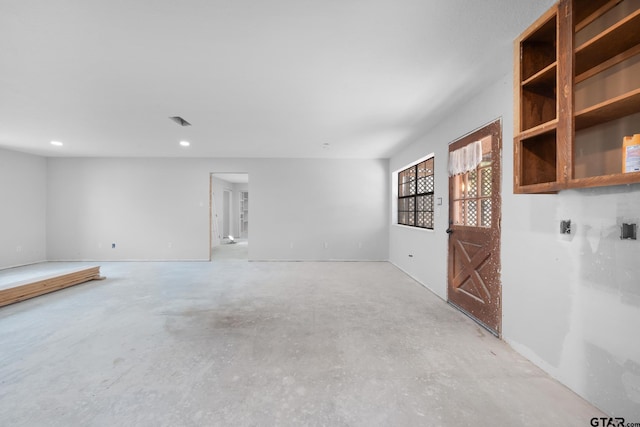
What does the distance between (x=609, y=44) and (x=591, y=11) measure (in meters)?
0.33

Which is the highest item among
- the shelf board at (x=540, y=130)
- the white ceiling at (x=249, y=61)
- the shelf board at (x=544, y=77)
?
the white ceiling at (x=249, y=61)

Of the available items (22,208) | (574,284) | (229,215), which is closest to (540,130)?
(574,284)

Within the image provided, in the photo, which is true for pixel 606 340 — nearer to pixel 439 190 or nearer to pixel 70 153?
pixel 439 190

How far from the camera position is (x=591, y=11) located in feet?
4.78

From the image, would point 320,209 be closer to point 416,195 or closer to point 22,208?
point 416,195

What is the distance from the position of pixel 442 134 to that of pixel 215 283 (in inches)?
169

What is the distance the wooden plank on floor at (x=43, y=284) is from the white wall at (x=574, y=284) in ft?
19.1

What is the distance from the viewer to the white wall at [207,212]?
602cm

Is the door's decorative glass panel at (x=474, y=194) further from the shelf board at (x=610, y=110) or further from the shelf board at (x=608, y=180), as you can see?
the shelf board at (x=608, y=180)

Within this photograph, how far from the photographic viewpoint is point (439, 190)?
3523 mm

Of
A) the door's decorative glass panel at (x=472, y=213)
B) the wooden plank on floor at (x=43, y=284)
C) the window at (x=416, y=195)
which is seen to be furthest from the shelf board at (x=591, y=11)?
the wooden plank on floor at (x=43, y=284)

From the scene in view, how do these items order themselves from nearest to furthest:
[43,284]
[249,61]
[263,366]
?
[263,366], [249,61], [43,284]

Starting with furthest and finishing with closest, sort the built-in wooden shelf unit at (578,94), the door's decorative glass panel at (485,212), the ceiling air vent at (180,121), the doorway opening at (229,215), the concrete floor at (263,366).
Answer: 1. the doorway opening at (229,215)
2. the ceiling air vent at (180,121)
3. the door's decorative glass panel at (485,212)
4. the concrete floor at (263,366)
5. the built-in wooden shelf unit at (578,94)

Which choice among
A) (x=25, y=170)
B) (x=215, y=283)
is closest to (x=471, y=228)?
(x=215, y=283)
